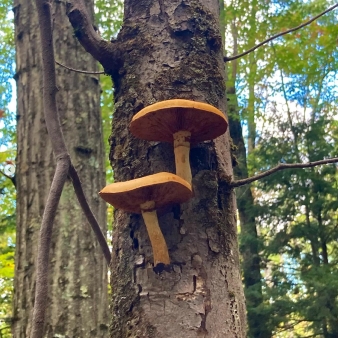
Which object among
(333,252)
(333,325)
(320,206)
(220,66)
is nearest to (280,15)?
(320,206)

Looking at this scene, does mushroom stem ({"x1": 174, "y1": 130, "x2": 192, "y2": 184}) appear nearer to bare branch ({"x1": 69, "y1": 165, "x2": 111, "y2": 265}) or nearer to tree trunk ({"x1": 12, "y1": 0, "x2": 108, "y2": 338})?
bare branch ({"x1": 69, "y1": 165, "x2": 111, "y2": 265})

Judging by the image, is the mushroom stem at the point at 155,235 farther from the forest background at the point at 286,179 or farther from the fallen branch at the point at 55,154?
the forest background at the point at 286,179

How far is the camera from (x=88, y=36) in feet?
5.24

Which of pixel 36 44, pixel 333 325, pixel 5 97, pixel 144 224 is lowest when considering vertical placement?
pixel 333 325

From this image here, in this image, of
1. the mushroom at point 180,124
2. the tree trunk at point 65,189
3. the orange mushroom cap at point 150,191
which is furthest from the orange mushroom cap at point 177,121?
the tree trunk at point 65,189

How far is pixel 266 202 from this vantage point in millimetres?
8062

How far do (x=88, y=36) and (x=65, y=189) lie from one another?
1760 millimetres

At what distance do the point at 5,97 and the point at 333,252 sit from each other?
21.0 feet

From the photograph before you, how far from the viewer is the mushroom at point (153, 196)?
1244 millimetres

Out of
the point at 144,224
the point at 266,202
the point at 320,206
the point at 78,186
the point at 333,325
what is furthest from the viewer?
the point at 266,202

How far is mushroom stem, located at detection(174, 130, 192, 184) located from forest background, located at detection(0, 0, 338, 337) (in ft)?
16.2

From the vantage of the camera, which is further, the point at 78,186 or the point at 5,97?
the point at 5,97

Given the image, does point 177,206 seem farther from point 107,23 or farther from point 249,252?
point 249,252

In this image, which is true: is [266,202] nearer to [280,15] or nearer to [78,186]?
[280,15]
